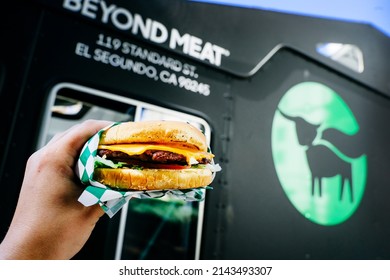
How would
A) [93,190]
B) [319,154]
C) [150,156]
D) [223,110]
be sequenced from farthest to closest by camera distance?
[319,154], [223,110], [150,156], [93,190]

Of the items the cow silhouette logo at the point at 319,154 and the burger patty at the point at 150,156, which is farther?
the cow silhouette logo at the point at 319,154

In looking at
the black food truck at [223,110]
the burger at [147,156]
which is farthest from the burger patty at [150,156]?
the black food truck at [223,110]

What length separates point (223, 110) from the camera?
7.40 ft

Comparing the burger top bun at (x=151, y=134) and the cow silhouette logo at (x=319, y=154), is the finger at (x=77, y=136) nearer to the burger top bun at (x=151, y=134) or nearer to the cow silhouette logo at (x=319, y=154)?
the burger top bun at (x=151, y=134)

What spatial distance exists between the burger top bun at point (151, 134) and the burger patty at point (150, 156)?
0.14ft

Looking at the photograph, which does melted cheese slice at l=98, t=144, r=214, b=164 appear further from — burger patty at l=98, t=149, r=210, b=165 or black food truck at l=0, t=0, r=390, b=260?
black food truck at l=0, t=0, r=390, b=260

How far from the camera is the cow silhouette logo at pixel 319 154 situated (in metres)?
2.48

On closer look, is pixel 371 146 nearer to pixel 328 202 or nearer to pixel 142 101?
pixel 328 202

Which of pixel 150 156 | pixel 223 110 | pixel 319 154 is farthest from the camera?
pixel 319 154

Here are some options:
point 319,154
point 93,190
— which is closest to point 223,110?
point 319,154

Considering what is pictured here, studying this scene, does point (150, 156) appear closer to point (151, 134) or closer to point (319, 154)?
point (151, 134)

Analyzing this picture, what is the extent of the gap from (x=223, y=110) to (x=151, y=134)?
1235 millimetres

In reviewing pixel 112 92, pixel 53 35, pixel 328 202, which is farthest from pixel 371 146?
pixel 53 35
